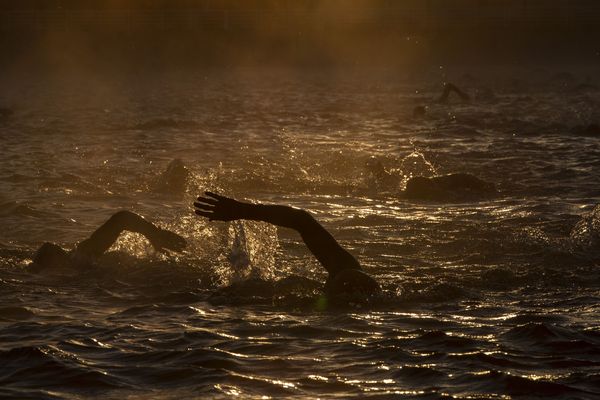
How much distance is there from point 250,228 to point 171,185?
630cm

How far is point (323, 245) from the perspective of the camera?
11.9 meters

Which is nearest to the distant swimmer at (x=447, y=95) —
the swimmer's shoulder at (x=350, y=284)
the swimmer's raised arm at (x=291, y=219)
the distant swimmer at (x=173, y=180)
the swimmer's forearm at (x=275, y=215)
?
the distant swimmer at (x=173, y=180)

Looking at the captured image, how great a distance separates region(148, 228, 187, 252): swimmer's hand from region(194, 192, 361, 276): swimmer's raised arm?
99cm

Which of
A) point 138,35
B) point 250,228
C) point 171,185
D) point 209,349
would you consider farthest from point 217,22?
point 209,349

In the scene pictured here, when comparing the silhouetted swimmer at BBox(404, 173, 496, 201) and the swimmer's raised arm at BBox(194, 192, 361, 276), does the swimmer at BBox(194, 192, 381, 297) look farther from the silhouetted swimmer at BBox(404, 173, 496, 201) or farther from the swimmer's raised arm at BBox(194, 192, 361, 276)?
the silhouetted swimmer at BBox(404, 173, 496, 201)

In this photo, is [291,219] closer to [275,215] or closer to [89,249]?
[275,215]

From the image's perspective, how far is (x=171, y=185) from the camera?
20.7 m

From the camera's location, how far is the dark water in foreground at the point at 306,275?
31.5 feet

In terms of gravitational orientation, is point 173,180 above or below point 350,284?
above

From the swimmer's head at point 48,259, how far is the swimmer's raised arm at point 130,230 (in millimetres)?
181

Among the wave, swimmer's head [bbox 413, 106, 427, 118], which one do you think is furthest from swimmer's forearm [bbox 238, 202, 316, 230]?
swimmer's head [bbox 413, 106, 427, 118]

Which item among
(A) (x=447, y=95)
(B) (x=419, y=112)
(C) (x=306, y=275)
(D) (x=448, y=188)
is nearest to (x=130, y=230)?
(C) (x=306, y=275)

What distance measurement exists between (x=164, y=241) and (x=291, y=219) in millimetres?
1681

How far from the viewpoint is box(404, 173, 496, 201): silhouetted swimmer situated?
63.6 ft
